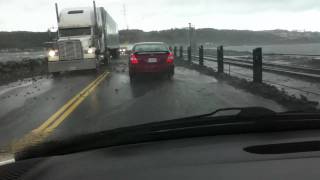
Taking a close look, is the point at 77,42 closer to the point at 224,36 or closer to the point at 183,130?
the point at 183,130

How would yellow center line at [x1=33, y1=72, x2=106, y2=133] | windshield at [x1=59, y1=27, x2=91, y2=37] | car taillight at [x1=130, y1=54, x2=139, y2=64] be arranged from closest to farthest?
1. yellow center line at [x1=33, y1=72, x2=106, y2=133]
2. car taillight at [x1=130, y1=54, x2=139, y2=64]
3. windshield at [x1=59, y1=27, x2=91, y2=37]

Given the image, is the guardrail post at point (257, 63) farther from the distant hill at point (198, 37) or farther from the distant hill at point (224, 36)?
the distant hill at point (198, 37)

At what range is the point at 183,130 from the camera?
122 inches

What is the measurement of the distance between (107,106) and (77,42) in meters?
13.7

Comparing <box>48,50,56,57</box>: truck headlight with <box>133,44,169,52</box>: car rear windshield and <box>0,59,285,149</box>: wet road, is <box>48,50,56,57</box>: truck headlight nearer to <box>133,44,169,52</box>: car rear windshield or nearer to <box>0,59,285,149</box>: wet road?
<box>133,44,169,52</box>: car rear windshield

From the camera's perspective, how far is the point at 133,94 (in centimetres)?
1303

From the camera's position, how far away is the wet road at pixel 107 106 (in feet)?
26.6

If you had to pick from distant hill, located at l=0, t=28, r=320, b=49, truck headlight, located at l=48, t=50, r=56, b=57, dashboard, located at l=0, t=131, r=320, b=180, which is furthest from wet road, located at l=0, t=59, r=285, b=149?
distant hill, located at l=0, t=28, r=320, b=49

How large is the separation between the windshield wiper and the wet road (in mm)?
2978

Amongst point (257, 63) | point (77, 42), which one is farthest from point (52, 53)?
point (257, 63)

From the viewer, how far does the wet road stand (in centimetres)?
811

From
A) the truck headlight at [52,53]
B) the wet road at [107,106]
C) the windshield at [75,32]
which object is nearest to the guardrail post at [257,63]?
the wet road at [107,106]

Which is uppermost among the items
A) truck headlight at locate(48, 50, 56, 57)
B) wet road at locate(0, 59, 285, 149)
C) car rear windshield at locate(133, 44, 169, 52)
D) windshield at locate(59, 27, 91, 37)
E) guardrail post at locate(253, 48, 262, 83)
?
windshield at locate(59, 27, 91, 37)

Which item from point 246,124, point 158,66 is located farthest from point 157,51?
point 246,124
